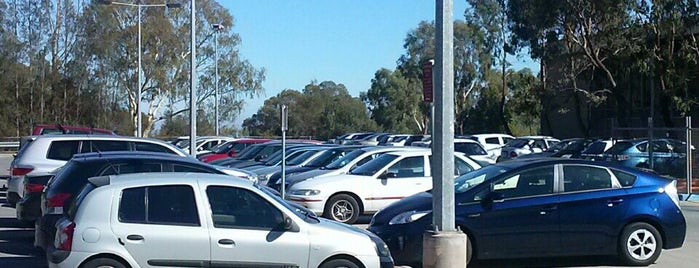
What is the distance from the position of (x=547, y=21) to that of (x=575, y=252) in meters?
34.0

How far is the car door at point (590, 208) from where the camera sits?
11812mm

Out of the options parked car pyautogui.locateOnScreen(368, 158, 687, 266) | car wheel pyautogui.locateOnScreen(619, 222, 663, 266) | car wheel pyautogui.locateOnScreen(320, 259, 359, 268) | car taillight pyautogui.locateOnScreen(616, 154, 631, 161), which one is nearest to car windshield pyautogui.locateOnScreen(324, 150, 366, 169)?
parked car pyautogui.locateOnScreen(368, 158, 687, 266)

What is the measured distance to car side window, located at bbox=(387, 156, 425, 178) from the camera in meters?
17.2

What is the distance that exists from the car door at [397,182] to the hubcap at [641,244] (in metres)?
5.57

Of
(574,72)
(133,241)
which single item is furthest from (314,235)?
(574,72)

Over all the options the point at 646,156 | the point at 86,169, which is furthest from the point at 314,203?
the point at 646,156

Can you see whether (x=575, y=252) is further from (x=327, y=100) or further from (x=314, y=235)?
(x=327, y=100)

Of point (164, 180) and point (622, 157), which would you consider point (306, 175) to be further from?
point (622, 157)

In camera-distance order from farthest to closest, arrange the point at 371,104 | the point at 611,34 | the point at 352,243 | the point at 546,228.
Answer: the point at 371,104 → the point at 611,34 → the point at 546,228 → the point at 352,243

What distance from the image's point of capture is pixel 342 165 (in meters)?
19.3

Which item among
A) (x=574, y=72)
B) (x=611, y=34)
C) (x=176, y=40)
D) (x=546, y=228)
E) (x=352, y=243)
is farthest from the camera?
(x=176, y=40)

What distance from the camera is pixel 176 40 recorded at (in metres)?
60.1

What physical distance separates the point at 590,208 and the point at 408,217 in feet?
7.80

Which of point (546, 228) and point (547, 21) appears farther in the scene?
point (547, 21)
